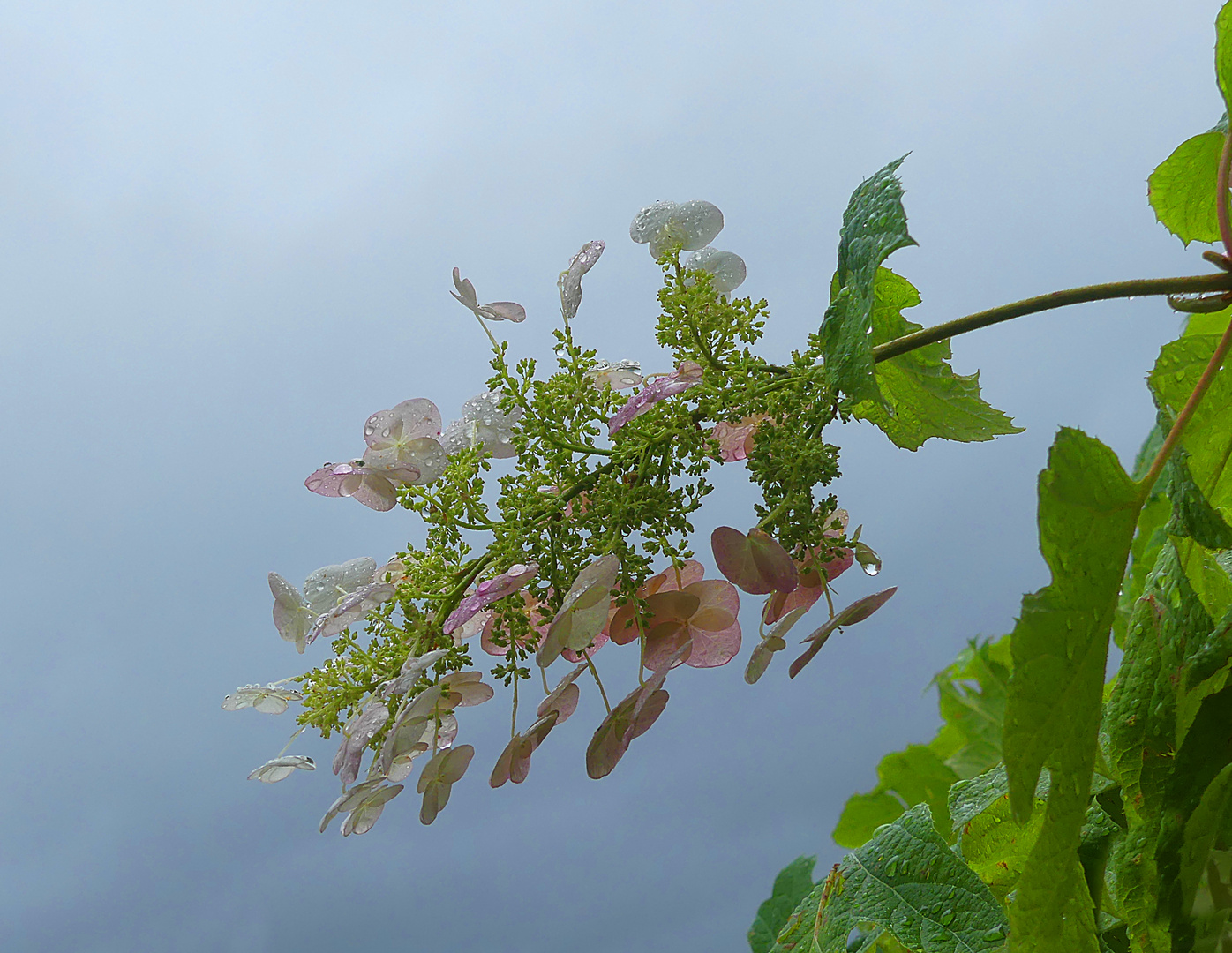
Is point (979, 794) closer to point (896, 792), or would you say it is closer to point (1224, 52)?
point (1224, 52)

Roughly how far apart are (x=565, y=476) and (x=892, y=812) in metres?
1.03

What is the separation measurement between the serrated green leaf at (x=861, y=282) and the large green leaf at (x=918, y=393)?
60 mm

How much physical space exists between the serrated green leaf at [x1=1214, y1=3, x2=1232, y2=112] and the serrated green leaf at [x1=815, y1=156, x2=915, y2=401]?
0.62 ft

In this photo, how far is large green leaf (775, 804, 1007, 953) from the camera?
1.61ft

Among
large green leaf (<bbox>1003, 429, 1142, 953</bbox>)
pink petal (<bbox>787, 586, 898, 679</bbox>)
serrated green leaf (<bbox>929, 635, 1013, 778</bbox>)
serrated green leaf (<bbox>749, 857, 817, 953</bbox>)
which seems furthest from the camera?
serrated green leaf (<bbox>929, 635, 1013, 778</bbox>)

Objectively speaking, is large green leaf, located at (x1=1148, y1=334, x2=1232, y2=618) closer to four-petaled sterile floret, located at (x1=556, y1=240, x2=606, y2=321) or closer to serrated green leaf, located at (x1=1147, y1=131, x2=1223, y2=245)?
serrated green leaf, located at (x1=1147, y1=131, x2=1223, y2=245)

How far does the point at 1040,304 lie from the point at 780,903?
0.68 metres

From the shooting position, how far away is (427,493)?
46cm

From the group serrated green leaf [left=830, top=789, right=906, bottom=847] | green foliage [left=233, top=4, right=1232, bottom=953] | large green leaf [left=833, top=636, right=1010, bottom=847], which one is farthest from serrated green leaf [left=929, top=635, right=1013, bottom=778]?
green foliage [left=233, top=4, right=1232, bottom=953]

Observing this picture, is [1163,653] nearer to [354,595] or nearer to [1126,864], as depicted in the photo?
[1126,864]

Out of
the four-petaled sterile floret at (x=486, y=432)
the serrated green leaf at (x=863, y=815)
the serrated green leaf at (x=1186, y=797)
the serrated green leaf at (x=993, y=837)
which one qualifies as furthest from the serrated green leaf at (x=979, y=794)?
the serrated green leaf at (x=863, y=815)

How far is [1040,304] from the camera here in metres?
0.41

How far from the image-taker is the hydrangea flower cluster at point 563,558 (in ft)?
1.41

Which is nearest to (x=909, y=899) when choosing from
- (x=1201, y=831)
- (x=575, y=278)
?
(x=1201, y=831)
